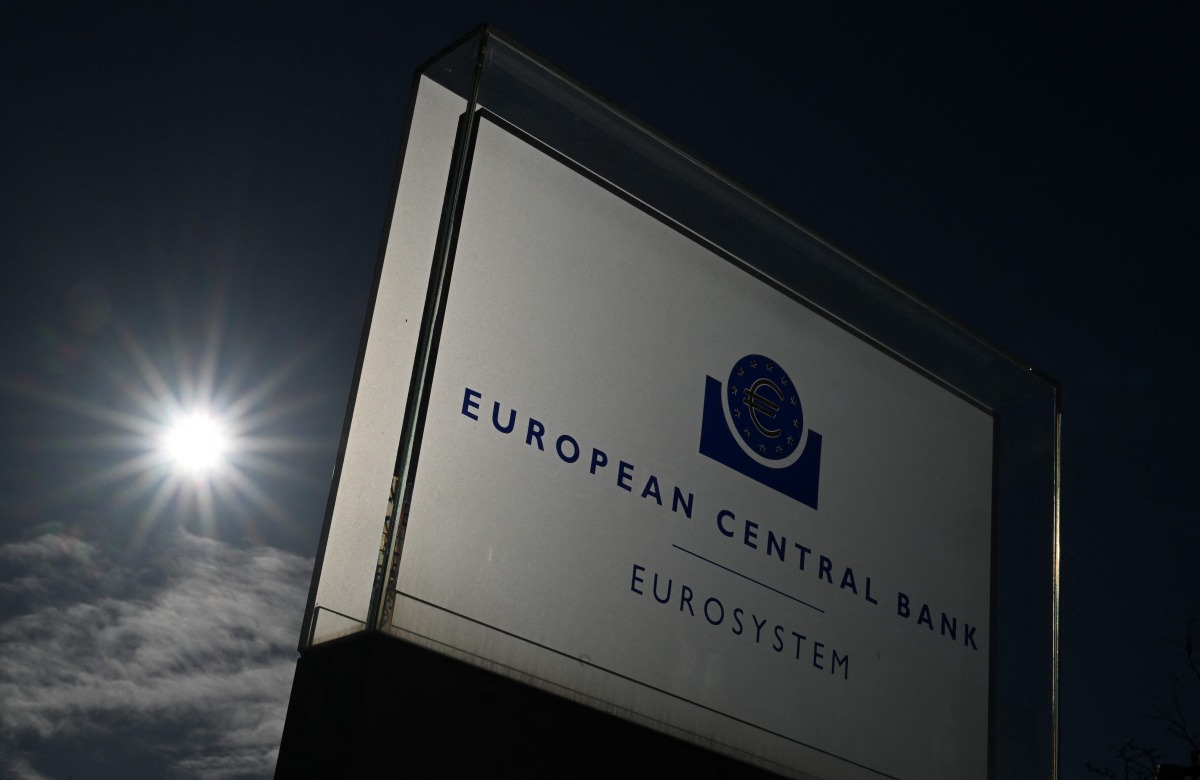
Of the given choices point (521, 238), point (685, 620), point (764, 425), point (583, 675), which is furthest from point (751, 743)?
point (521, 238)

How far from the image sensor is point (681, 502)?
3.84 meters

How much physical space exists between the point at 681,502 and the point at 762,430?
396 mm

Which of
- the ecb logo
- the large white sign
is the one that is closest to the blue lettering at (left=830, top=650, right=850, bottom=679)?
the large white sign

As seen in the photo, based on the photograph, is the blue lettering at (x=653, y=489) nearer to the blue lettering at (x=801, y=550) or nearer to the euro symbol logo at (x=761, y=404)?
the euro symbol logo at (x=761, y=404)

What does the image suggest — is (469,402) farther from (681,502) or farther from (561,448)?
(681,502)

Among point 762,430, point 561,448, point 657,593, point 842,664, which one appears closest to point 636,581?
point 657,593

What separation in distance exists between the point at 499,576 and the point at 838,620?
126cm

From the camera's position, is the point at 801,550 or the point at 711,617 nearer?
the point at 711,617

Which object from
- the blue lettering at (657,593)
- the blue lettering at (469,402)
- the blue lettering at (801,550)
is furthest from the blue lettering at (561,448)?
the blue lettering at (801,550)

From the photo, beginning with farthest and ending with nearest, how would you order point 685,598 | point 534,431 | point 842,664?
point 842,664 < point 685,598 < point 534,431

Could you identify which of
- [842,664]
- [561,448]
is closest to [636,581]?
[561,448]

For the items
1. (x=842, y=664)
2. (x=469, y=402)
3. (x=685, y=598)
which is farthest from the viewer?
(x=842, y=664)

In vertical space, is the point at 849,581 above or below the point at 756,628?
above

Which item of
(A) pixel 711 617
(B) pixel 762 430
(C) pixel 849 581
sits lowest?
(A) pixel 711 617
